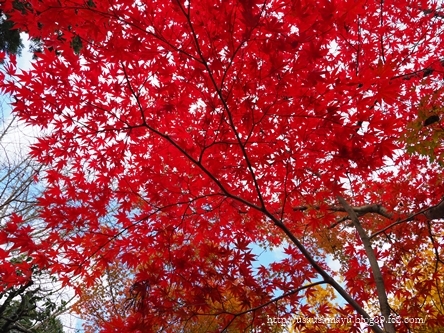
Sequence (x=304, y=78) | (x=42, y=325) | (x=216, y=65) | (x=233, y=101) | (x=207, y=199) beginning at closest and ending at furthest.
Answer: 1. (x=216, y=65)
2. (x=304, y=78)
3. (x=233, y=101)
4. (x=207, y=199)
5. (x=42, y=325)

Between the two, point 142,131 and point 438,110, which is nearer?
point 438,110

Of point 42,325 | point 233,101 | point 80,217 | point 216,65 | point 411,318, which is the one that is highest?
point 233,101

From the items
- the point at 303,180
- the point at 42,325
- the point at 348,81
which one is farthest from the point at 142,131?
the point at 42,325

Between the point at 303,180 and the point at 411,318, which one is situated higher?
the point at 303,180

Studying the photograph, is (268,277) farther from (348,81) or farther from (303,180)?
(348,81)

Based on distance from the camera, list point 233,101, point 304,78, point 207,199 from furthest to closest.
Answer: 1. point 207,199
2. point 233,101
3. point 304,78

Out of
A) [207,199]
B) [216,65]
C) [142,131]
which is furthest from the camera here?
[142,131]

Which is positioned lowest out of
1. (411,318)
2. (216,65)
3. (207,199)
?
(411,318)

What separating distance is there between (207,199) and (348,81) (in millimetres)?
1965

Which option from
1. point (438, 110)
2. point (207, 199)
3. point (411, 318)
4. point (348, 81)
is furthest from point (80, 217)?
point (411, 318)

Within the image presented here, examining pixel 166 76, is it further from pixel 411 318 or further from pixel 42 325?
pixel 42 325

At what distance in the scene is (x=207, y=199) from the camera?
379cm

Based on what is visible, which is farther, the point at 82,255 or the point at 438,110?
the point at 82,255

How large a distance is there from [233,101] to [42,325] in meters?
6.77
